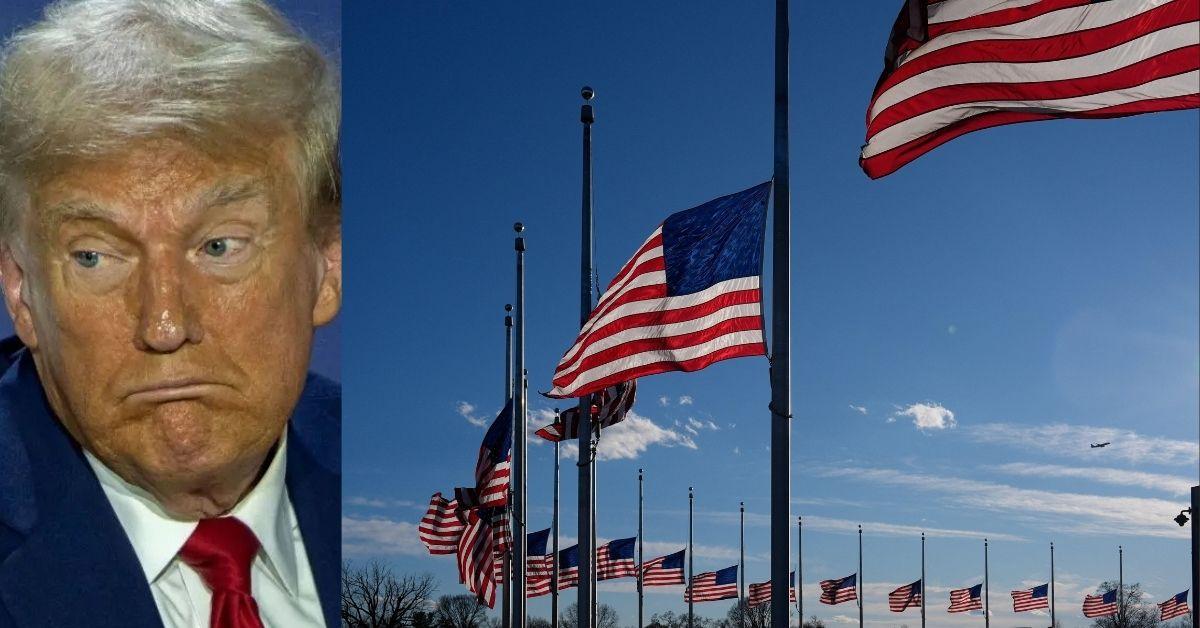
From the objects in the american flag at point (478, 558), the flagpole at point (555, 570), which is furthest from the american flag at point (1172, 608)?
the american flag at point (478, 558)

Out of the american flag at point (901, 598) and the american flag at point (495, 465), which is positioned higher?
the american flag at point (495, 465)

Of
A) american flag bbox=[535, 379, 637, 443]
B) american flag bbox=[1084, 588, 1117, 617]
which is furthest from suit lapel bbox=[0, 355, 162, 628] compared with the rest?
american flag bbox=[1084, 588, 1117, 617]

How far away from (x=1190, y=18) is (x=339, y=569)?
5847 mm

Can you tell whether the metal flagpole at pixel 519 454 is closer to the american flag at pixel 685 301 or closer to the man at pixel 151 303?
the american flag at pixel 685 301

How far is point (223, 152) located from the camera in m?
4.71

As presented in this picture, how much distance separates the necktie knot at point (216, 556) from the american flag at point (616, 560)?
1575 inches

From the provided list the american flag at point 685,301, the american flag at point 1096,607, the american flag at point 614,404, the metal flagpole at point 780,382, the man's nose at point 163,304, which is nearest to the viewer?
the man's nose at point 163,304

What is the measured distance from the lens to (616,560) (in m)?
46.9

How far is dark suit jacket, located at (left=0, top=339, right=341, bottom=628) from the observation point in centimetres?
451

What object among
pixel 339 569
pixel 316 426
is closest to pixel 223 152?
pixel 316 426

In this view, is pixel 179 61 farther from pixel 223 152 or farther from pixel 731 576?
pixel 731 576

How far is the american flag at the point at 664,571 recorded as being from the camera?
4406 centimetres

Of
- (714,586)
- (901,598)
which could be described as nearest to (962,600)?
(901,598)

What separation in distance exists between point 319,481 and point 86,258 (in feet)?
4.11
